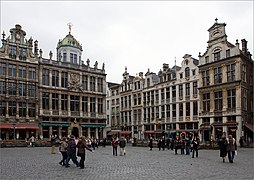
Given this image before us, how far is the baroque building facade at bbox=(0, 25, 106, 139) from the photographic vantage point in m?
53.4

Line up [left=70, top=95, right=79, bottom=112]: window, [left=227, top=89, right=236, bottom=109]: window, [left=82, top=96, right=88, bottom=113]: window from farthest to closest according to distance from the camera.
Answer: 1. [left=82, top=96, right=88, bottom=113]: window
2. [left=70, top=95, right=79, bottom=112]: window
3. [left=227, top=89, right=236, bottom=109]: window

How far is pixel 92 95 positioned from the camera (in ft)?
213

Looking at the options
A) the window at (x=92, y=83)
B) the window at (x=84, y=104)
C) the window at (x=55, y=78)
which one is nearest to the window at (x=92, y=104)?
the window at (x=84, y=104)

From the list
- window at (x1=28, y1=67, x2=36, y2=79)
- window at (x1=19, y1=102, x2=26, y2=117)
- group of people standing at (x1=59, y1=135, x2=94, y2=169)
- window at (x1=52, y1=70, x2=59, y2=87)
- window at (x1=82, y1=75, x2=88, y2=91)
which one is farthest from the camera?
window at (x1=82, y1=75, x2=88, y2=91)

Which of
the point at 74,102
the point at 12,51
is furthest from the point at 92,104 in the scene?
the point at 12,51

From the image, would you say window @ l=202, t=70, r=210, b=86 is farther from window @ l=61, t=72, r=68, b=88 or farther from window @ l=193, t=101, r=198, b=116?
window @ l=61, t=72, r=68, b=88

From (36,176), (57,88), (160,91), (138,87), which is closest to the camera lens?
(36,176)

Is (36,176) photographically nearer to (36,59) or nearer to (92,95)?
(36,59)

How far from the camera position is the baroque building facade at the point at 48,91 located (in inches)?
2101

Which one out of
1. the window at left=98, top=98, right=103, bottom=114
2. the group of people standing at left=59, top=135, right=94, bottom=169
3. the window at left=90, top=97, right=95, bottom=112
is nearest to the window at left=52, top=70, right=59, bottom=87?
the window at left=90, top=97, right=95, bottom=112

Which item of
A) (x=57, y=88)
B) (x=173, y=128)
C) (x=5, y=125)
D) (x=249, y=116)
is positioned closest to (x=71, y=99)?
(x=57, y=88)

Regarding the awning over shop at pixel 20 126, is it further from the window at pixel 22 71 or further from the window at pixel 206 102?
the window at pixel 206 102

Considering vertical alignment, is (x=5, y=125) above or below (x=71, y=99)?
below

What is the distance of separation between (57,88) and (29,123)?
8.28 meters
